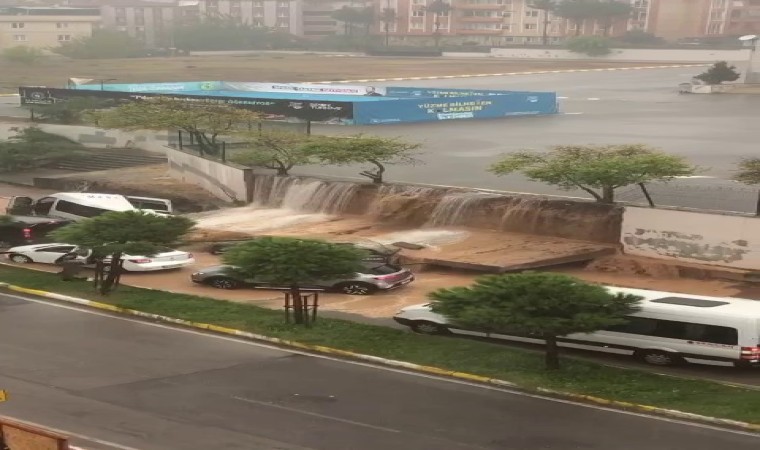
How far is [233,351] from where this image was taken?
707 inches

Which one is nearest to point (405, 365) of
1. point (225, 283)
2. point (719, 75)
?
point (225, 283)

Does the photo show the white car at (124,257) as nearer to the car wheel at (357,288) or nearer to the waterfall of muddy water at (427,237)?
the car wheel at (357,288)

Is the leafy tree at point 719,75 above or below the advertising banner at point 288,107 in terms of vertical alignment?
above

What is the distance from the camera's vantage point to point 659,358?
17141mm

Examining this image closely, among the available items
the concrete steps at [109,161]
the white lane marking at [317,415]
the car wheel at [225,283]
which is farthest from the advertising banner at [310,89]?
the white lane marking at [317,415]

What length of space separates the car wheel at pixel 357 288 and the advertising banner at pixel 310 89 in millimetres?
52086

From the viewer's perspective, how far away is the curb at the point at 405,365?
1405cm

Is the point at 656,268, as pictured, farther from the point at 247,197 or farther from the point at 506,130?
the point at 506,130

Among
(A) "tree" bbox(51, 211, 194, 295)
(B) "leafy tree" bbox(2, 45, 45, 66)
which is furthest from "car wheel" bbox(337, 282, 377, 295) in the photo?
(B) "leafy tree" bbox(2, 45, 45, 66)

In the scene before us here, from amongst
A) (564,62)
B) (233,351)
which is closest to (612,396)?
(233,351)

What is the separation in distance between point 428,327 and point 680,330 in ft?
17.4

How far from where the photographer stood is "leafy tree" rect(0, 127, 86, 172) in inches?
1943

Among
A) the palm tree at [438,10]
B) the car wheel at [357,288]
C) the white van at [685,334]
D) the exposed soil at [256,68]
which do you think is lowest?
the exposed soil at [256,68]

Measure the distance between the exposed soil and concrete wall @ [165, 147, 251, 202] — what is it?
51.5m
